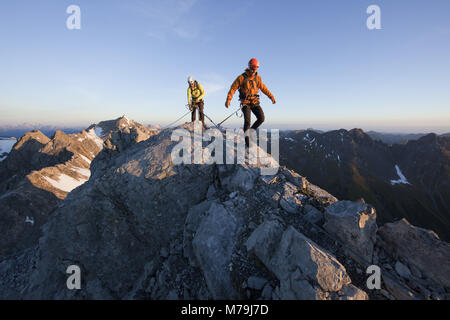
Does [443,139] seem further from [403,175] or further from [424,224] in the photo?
[424,224]

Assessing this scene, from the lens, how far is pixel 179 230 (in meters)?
9.92

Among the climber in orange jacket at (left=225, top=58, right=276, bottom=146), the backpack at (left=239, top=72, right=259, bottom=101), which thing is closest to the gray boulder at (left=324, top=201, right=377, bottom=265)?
the climber in orange jacket at (left=225, top=58, right=276, bottom=146)

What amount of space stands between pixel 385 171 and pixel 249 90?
225 m

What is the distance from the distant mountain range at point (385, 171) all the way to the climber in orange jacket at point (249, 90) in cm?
10974

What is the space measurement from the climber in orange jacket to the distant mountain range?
10974cm

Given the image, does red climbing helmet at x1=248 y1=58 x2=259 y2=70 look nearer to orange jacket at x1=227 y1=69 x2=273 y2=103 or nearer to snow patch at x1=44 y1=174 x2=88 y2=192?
orange jacket at x1=227 y1=69 x2=273 y2=103

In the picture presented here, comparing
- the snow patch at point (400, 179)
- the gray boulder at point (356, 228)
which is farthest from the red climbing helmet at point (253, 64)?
the snow patch at point (400, 179)

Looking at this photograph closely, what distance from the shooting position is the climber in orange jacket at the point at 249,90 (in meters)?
10.2

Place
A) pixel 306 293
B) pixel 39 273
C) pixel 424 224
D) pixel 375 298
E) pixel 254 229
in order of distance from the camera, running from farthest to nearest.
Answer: pixel 424 224 < pixel 39 273 < pixel 254 229 < pixel 375 298 < pixel 306 293

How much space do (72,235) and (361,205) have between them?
15822 millimetres

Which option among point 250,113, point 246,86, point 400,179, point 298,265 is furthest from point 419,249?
point 400,179

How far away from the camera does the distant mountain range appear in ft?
340

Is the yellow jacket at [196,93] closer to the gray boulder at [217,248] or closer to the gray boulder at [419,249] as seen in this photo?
the gray boulder at [217,248]

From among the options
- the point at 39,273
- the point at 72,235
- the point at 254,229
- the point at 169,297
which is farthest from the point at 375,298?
the point at 39,273
